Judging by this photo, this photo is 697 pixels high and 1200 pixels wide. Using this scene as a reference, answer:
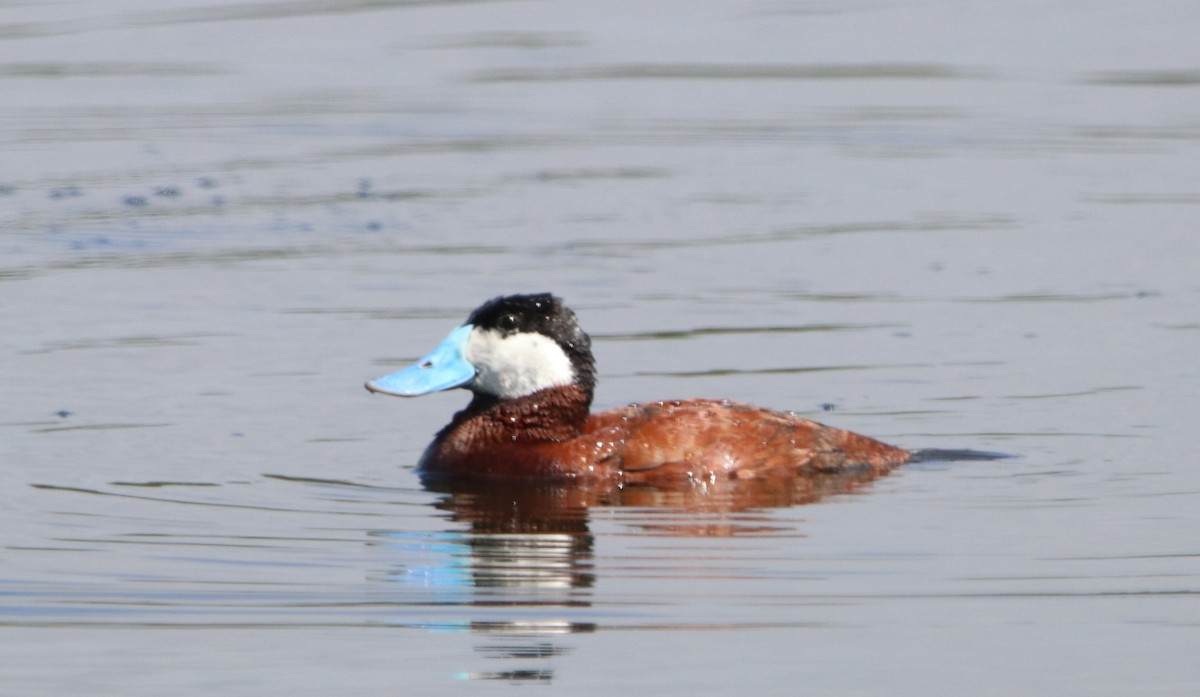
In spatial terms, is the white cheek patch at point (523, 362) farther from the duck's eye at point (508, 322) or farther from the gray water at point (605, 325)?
the gray water at point (605, 325)

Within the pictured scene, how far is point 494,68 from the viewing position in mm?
20672

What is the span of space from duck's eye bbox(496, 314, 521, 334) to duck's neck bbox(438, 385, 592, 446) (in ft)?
0.90

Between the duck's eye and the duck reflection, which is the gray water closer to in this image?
the duck reflection

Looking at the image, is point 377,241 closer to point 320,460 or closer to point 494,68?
point 320,460

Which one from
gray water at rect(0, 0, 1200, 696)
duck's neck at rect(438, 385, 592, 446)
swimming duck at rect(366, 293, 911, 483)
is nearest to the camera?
gray water at rect(0, 0, 1200, 696)

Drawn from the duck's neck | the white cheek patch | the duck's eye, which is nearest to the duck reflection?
the duck's neck

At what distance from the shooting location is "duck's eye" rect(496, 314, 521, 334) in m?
8.98

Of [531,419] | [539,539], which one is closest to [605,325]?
[531,419]

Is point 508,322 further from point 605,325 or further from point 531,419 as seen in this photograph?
point 605,325

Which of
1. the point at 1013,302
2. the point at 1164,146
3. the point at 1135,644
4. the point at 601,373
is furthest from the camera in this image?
the point at 1164,146

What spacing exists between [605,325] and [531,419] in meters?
2.61

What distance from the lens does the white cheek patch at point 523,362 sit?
8.99 metres

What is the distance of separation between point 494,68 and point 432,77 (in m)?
0.72

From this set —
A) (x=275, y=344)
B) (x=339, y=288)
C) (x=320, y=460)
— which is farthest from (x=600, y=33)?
(x=320, y=460)
